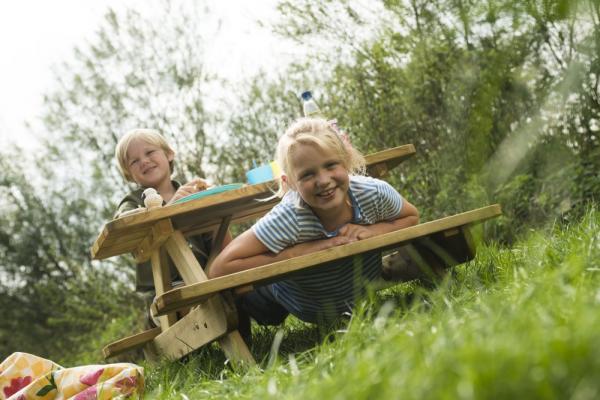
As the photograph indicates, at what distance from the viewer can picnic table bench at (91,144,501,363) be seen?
274 cm

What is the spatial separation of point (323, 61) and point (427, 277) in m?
3.75

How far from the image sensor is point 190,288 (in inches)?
105

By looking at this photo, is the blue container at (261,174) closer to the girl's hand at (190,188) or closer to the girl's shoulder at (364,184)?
the girl's hand at (190,188)

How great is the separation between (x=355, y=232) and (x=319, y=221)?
15 cm

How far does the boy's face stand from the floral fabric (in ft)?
4.25

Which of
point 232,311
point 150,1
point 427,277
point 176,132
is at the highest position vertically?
point 150,1

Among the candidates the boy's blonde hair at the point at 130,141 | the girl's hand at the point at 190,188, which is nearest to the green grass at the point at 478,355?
the girl's hand at the point at 190,188

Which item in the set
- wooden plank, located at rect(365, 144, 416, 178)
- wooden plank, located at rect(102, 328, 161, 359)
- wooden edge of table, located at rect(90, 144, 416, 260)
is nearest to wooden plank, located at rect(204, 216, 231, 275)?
wooden edge of table, located at rect(90, 144, 416, 260)

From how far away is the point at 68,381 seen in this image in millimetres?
3043

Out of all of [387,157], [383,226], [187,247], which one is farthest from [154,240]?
[387,157]

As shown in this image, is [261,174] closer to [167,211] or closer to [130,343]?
[167,211]

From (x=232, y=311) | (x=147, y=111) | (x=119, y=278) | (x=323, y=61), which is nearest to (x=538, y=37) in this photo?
(x=323, y=61)

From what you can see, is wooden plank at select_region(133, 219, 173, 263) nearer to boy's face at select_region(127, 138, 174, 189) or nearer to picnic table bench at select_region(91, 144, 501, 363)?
picnic table bench at select_region(91, 144, 501, 363)

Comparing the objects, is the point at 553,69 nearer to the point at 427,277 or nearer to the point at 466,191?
the point at 466,191
